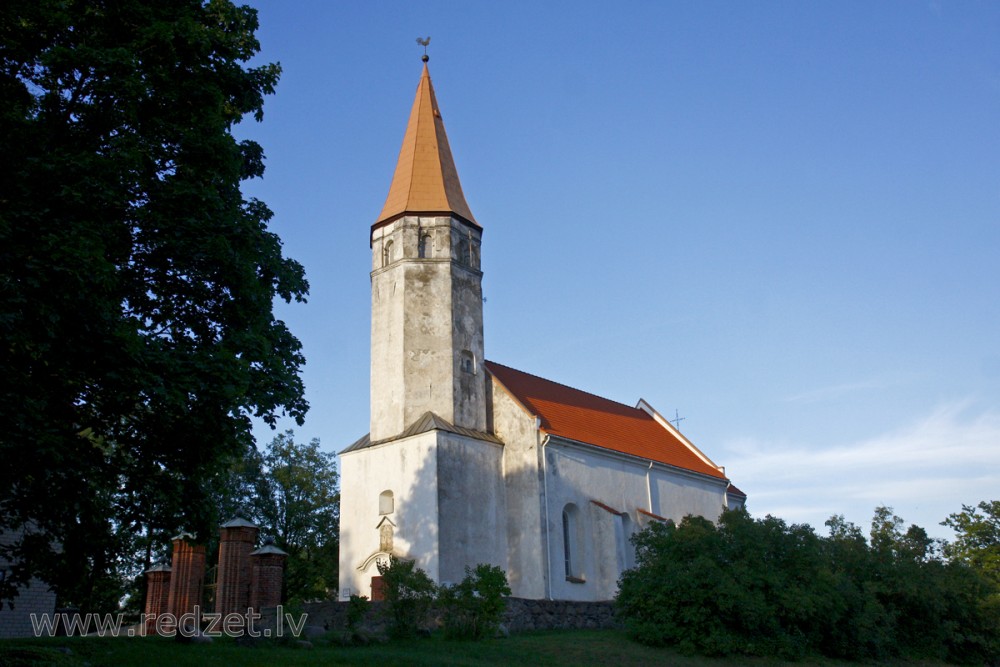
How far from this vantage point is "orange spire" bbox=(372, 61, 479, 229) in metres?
28.0

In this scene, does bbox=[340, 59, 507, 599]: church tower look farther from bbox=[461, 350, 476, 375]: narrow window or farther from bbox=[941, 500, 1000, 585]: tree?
bbox=[941, 500, 1000, 585]: tree

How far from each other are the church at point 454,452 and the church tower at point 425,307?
4cm

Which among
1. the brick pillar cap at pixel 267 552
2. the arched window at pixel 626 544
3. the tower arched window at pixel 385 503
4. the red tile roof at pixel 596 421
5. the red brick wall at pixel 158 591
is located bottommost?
the red brick wall at pixel 158 591

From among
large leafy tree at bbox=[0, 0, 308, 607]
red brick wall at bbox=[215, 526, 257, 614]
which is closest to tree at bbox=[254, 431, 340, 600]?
red brick wall at bbox=[215, 526, 257, 614]

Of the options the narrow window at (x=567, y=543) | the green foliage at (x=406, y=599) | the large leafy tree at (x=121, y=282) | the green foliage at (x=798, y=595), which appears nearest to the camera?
the large leafy tree at (x=121, y=282)

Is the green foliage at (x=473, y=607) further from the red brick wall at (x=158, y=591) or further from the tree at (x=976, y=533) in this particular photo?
the tree at (x=976, y=533)

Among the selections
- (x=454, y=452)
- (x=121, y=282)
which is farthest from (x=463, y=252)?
(x=121, y=282)

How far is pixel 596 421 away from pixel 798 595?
1378cm

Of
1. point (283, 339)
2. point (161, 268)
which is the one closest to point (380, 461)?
point (283, 339)

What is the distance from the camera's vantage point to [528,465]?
85.9ft

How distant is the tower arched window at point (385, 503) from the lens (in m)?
24.9

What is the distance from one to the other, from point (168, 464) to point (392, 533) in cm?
1331

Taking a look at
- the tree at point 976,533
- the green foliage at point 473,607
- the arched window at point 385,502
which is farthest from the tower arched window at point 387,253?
the tree at point 976,533

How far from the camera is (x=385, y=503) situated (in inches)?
985
